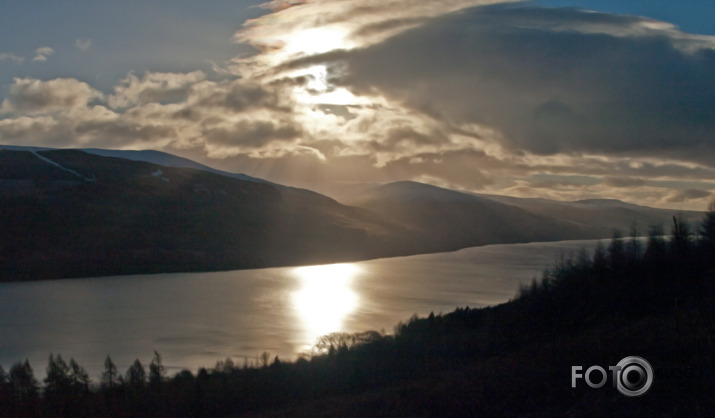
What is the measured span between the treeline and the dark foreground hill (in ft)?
156

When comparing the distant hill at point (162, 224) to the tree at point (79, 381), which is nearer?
the tree at point (79, 381)

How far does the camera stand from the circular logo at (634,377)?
8.03m

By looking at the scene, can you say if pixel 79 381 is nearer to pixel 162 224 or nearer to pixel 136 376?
pixel 136 376

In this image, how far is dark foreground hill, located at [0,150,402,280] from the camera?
65.1 m

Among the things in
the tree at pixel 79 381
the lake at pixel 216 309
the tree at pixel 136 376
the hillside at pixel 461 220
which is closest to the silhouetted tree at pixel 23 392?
the tree at pixel 79 381

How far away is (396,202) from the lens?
143375 millimetres

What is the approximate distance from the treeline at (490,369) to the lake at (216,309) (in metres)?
5.26

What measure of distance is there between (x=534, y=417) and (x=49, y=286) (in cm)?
5205

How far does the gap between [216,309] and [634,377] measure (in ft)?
106

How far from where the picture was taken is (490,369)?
449 inches

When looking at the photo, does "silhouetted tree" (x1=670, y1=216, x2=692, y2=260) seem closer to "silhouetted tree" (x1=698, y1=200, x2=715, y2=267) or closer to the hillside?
"silhouetted tree" (x1=698, y1=200, x2=715, y2=267)

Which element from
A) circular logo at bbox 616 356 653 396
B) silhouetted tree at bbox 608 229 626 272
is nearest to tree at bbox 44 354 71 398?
circular logo at bbox 616 356 653 396

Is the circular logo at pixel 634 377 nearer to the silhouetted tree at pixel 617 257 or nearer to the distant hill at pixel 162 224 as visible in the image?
the silhouetted tree at pixel 617 257

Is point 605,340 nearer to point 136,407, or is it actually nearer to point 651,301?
point 651,301
